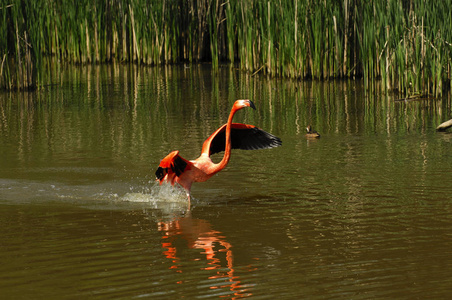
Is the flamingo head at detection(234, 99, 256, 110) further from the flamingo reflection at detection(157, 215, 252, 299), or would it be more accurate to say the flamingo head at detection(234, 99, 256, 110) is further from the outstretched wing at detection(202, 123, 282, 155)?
the flamingo reflection at detection(157, 215, 252, 299)

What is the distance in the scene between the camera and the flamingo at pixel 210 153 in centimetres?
641

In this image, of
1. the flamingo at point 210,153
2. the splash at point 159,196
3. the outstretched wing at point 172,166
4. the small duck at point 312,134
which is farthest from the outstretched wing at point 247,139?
the small duck at point 312,134

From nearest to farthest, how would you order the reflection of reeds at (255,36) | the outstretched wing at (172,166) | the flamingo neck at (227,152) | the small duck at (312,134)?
1. the outstretched wing at (172,166)
2. the flamingo neck at (227,152)
3. the small duck at (312,134)
4. the reflection of reeds at (255,36)

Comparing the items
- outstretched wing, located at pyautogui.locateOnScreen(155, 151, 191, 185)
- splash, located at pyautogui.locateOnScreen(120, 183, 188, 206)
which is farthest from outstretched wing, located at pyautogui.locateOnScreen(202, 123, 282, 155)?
outstretched wing, located at pyautogui.locateOnScreen(155, 151, 191, 185)

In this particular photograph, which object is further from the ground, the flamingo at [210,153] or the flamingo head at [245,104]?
the flamingo head at [245,104]

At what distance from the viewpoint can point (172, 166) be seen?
6.36 meters

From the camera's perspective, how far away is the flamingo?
6.41 meters

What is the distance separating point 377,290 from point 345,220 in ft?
5.10

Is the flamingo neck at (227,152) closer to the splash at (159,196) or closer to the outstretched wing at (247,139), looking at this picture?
the outstretched wing at (247,139)

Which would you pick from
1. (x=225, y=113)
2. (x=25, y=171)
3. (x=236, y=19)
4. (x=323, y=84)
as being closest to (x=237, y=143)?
(x=25, y=171)

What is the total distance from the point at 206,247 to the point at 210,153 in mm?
1835

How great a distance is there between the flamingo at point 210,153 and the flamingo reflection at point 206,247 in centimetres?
46

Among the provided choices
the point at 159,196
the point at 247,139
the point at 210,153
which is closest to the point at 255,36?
the point at 247,139

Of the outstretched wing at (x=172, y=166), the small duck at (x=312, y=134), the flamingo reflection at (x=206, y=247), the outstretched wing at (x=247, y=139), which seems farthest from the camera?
the small duck at (x=312, y=134)
